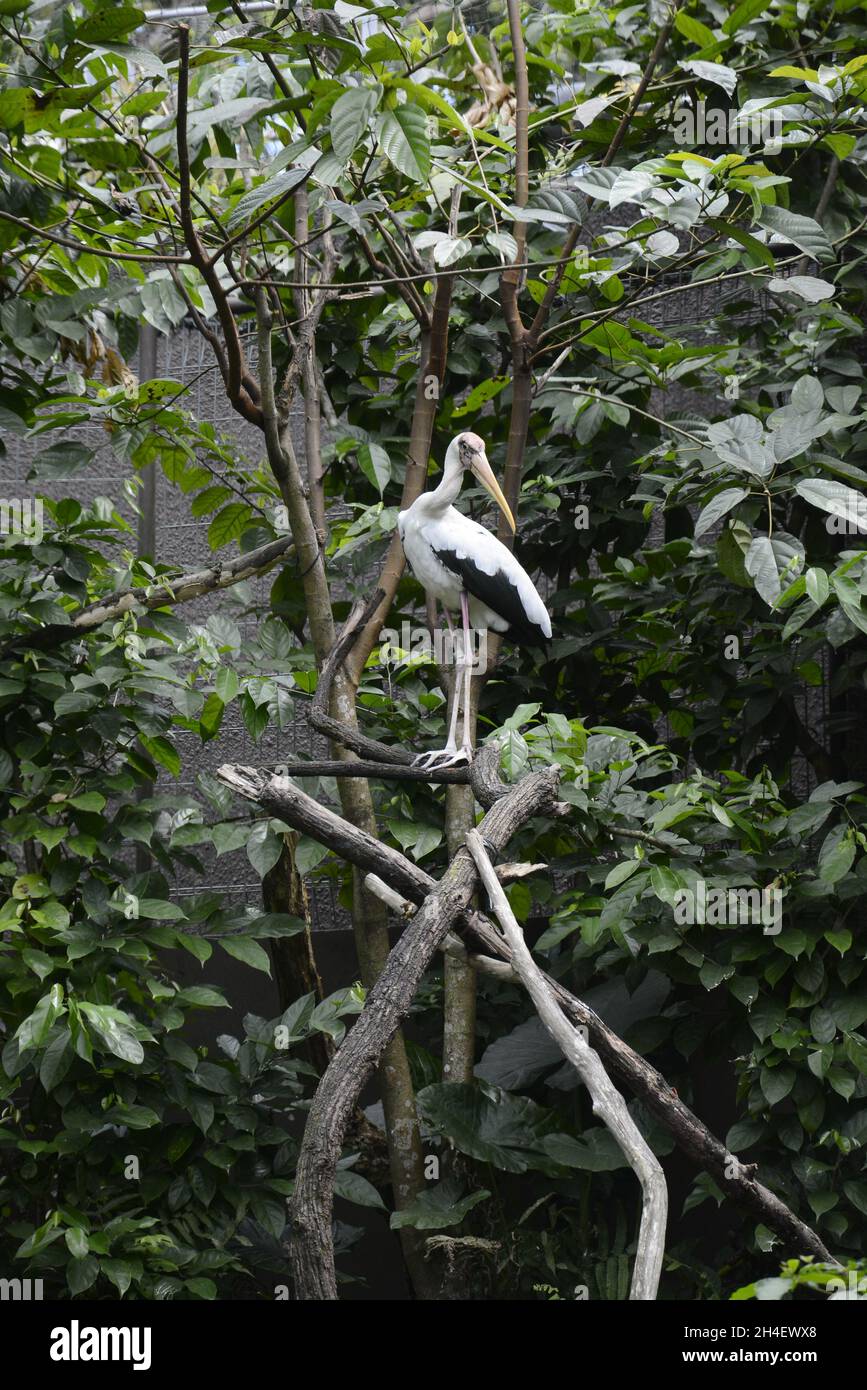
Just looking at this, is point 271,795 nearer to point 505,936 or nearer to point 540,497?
point 505,936

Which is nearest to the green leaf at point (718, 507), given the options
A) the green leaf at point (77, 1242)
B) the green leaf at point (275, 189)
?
the green leaf at point (275, 189)

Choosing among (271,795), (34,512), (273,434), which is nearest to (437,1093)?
(271,795)

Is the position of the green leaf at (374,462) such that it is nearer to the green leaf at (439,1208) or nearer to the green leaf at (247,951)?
the green leaf at (247,951)

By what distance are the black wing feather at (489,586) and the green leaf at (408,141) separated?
1.01 meters

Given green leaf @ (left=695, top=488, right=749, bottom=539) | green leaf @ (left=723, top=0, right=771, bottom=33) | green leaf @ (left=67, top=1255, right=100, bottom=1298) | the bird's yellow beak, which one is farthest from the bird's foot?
green leaf @ (left=723, top=0, right=771, bottom=33)

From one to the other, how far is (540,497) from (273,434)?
0.95 metres

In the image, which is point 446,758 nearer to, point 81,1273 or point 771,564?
point 771,564

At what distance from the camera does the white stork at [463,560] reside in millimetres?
2904

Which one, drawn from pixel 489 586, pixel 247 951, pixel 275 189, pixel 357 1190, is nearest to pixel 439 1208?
pixel 357 1190

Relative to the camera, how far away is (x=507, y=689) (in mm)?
3877

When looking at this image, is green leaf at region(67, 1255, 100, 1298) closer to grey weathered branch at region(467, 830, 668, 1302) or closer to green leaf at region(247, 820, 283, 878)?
green leaf at region(247, 820, 283, 878)

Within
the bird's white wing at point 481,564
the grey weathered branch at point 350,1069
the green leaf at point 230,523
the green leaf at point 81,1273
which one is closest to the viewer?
the grey weathered branch at point 350,1069

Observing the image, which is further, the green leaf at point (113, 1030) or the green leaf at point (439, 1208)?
the green leaf at point (439, 1208)

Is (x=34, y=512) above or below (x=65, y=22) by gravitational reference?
below
